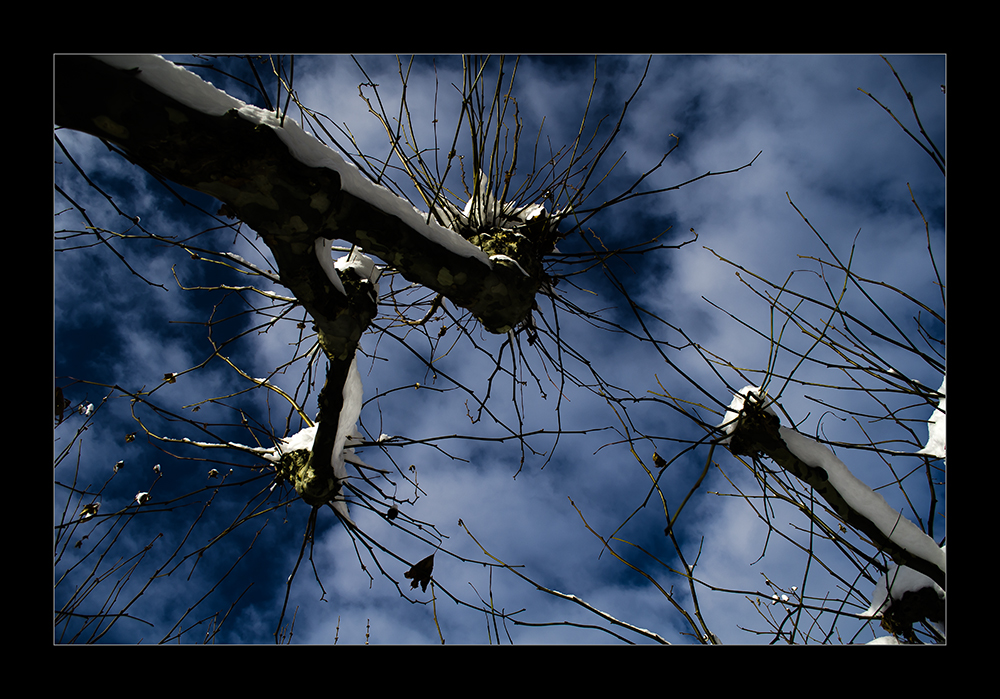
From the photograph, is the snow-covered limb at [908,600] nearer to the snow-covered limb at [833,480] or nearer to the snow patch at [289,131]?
the snow-covered limb at [833,480]

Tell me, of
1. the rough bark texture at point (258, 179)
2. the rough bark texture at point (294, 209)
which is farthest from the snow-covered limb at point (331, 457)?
the rough bark texture at point (258, 179)

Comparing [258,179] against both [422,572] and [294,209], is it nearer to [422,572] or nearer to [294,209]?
[294,209]

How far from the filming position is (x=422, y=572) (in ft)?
5.47

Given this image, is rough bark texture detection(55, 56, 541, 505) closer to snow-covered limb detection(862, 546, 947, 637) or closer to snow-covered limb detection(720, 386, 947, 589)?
snow-covered limb detection(720, 386, 947, 589)

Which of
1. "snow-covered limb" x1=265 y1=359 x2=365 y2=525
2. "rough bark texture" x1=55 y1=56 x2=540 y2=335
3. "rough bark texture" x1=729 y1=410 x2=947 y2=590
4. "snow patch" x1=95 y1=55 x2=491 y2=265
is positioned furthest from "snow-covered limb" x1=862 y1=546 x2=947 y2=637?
"snow-covered limb" x1=265 y1=359 x2=365 y2=525

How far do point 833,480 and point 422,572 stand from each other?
69.9 inches

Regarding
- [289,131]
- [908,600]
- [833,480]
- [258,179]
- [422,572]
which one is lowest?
[908,600]

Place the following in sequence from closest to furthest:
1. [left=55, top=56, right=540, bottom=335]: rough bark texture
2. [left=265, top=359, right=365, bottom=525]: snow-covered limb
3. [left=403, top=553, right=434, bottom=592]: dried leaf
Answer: [left=55, top=56, right=540, bottom=335]: rough bark texture < [left=403, top=553, right=434, bottom=592]: dried leaf < [left=265, top=359, right=365, bottom=525]: snow-covered limb

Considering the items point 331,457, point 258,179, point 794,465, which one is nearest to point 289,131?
point 258,179

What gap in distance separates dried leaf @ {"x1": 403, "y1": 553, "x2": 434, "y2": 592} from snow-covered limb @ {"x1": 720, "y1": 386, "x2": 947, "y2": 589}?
4.55ft

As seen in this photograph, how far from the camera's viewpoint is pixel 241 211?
1206mm

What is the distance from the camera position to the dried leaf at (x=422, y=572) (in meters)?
1.64

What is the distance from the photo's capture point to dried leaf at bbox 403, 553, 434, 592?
164 cm
